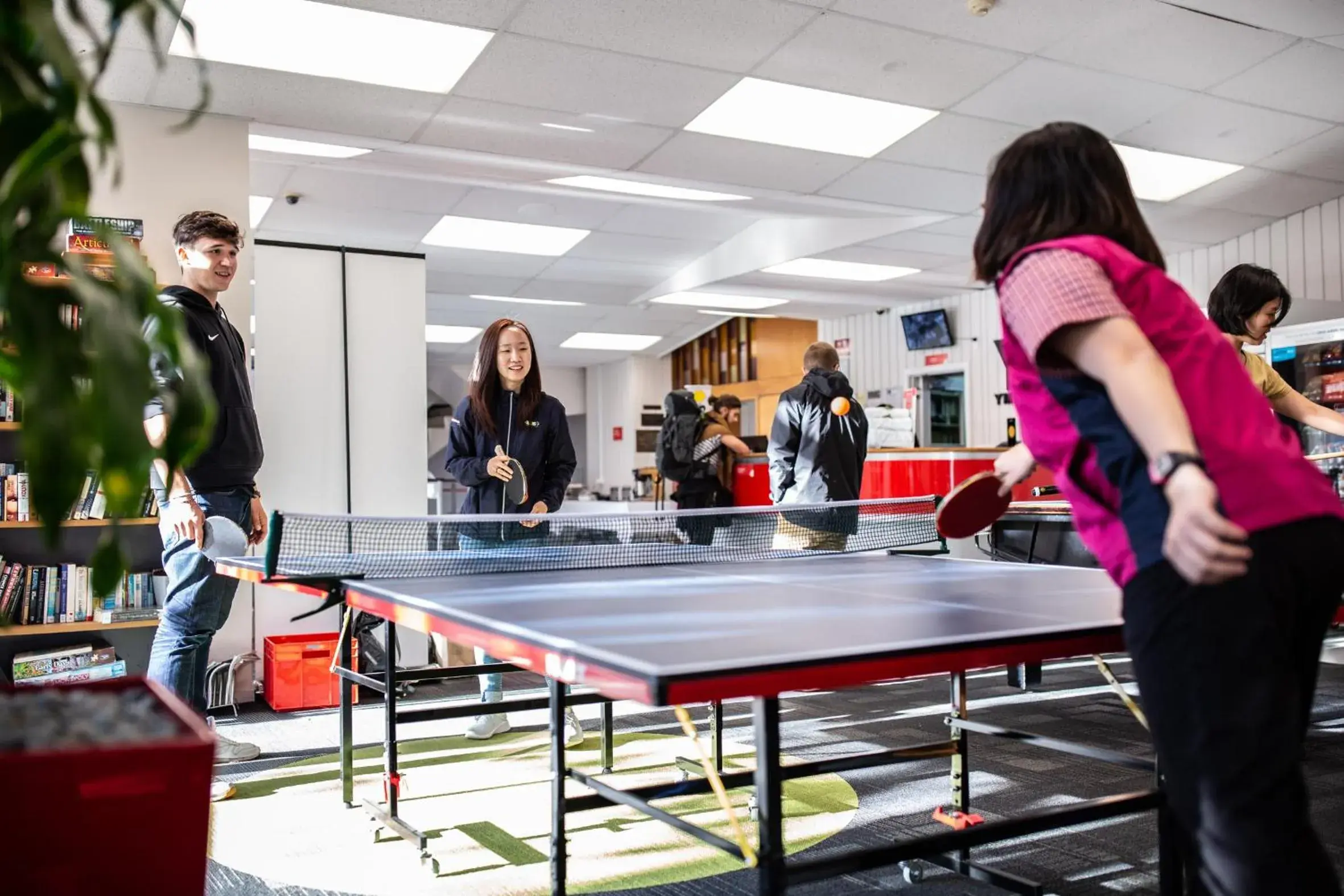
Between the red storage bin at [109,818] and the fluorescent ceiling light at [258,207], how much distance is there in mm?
7474

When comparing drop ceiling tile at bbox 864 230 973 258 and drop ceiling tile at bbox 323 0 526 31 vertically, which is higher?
drop ceiling tile at bbox 323 0 526 31

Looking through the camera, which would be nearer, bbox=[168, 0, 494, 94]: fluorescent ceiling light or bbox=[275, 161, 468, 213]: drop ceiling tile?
bbox=[168, 0, 494, 94]: fluorescent ceiling light

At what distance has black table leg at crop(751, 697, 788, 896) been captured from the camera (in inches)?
56.8

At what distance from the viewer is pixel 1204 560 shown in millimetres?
1141

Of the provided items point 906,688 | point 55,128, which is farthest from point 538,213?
point 55,128

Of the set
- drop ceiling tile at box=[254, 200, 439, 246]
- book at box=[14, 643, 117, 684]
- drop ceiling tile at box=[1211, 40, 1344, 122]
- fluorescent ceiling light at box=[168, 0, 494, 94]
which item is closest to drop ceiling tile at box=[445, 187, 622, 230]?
drop ceiling tile at box=[254, 200, 439, 246]

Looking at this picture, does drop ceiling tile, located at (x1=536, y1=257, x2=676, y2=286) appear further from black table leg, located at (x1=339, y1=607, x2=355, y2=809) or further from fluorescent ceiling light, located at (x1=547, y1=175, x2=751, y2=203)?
black table leg, located at (x1=339, y1=607, x2=355, y2=809)

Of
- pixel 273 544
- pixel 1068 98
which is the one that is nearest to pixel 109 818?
pixel 273 544

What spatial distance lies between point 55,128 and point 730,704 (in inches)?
150

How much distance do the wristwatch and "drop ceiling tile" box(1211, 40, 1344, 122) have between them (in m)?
5.30

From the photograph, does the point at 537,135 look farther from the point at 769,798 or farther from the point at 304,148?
the point at 769,798

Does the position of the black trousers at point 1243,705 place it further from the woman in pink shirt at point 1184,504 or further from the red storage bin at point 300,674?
the red storage bin at point 300,674

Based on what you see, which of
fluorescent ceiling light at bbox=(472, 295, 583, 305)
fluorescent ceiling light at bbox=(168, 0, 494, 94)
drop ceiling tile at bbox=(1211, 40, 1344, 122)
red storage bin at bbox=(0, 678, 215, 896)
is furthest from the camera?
fluorescent ceiling light at bbox=(472, 295, 583, 305)

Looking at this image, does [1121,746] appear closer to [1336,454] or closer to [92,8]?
[1336,454]
